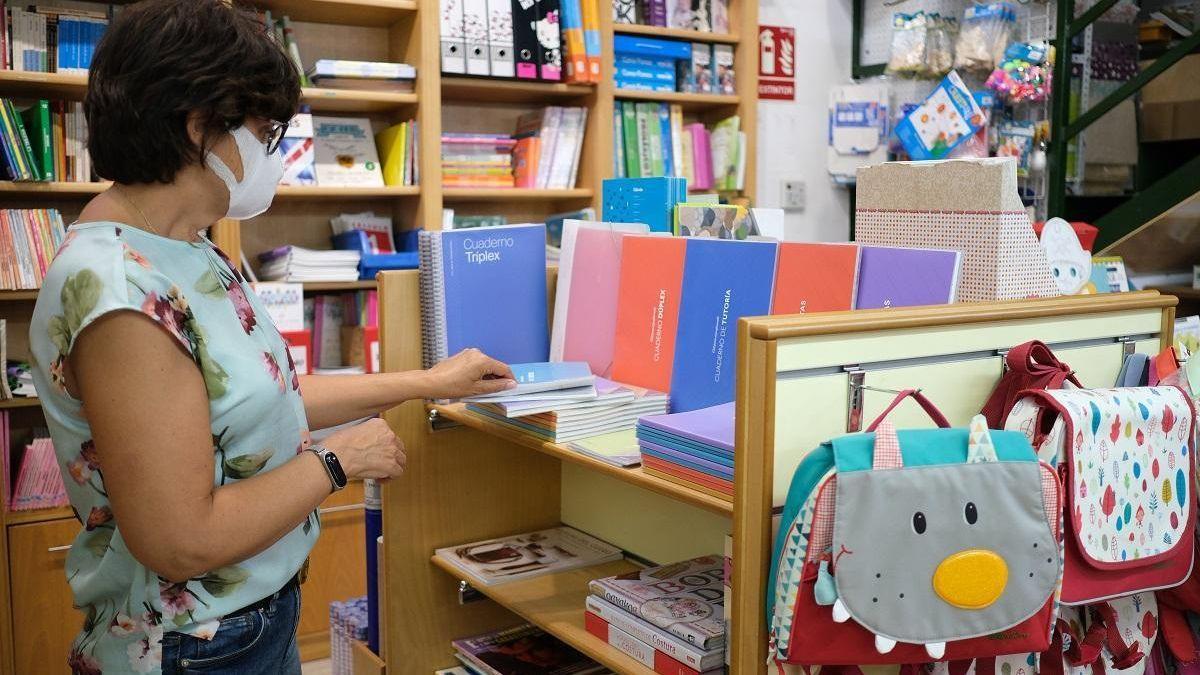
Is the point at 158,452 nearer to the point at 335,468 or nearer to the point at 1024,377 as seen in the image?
the point at 335,468

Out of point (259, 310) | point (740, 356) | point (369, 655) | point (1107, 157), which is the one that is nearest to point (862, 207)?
point (740, 356)

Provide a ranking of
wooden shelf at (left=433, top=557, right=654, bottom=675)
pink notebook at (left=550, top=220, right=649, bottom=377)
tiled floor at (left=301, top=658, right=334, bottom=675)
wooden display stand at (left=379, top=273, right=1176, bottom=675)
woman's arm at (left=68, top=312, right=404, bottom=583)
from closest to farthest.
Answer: woman's arm at (left=68, top=312, right=404, bottom=583) → wooden display stand at (left=379, top=273, right=1176, bottom=675) → wooden shelf at (left=433, top=557, right=654, bottom=675) → pink notebook at (left=550, top=220, right=649, bottom=377) → tiled floor at (left=301, top=658, right=334, bottom=675)

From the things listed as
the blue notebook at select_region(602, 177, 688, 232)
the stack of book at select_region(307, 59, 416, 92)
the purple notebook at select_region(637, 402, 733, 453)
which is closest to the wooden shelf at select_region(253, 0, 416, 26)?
the stack of book at select_region(307, 59, 416, 92)

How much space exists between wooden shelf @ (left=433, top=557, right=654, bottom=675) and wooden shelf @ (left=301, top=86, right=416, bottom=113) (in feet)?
5.83

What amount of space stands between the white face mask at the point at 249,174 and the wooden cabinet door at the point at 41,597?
2026 mm

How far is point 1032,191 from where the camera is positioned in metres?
3.89

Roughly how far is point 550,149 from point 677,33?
67 centimetres

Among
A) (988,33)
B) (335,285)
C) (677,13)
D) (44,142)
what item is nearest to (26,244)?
(44,142)

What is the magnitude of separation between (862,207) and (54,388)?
1200 millimetres

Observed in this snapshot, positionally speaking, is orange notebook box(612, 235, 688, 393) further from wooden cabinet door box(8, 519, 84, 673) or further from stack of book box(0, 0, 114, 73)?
stack of book box(0, 0, 114, 73)

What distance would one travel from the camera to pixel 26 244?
3033 millimetres

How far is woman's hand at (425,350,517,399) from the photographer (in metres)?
1.78

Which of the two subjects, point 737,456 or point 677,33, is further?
point 677,33

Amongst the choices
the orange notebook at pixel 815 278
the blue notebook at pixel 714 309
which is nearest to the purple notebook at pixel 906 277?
the orange notebook at pixel 815 278
